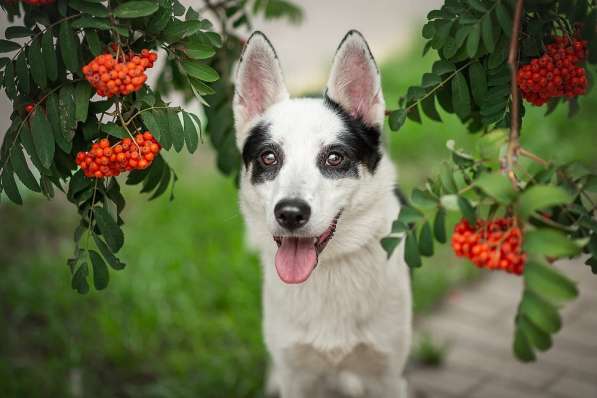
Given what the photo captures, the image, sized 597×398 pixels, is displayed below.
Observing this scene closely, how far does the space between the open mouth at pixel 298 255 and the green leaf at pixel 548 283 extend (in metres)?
1.00

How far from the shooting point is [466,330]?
387 centimetres

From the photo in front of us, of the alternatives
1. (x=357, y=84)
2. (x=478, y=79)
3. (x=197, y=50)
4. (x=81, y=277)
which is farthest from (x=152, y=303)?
(x=478, y=79)

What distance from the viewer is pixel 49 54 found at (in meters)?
1.93

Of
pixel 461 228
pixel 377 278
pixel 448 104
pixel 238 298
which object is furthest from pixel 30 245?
pixel 461 228

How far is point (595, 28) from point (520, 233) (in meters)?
0.79

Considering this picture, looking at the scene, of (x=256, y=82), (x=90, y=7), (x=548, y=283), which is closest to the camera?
(x=548, y=283)

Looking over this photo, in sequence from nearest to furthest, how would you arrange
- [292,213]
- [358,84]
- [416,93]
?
[292,213] → [416,93] → [358,84]

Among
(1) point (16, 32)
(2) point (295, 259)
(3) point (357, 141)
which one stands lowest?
(2) point (295, 259)

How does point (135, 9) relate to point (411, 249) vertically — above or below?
above

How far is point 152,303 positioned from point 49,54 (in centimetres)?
239

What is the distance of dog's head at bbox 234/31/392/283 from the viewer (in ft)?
7.39

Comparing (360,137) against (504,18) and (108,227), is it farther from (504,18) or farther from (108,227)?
(108,227)

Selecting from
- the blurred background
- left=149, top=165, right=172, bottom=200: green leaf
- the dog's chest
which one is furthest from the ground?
left=149, top=165, right=172, bottom=200: green leaf

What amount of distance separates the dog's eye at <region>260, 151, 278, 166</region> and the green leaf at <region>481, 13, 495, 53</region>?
90 cm
